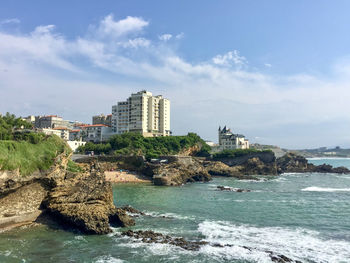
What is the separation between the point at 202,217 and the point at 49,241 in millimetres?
14959

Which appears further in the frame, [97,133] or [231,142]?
[231,142]

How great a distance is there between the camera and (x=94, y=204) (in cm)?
2606

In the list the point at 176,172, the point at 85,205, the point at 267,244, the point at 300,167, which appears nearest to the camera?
the point at 267,244

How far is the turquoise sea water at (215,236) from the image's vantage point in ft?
62.4

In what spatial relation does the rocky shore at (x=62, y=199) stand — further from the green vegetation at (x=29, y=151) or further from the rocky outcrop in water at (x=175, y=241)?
the rocky outcrop in water at (x=175, y=241)

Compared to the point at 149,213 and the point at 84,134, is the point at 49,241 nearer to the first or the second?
the point at 149,213

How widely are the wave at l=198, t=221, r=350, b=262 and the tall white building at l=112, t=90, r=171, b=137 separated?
277 feet

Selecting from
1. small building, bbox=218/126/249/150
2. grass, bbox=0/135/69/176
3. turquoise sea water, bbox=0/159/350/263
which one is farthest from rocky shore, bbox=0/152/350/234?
small building, bbox=218/126/249/150

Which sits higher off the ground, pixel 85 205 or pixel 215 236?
pixel 85 205

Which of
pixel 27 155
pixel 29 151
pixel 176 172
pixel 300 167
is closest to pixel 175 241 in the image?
pixel 27 155

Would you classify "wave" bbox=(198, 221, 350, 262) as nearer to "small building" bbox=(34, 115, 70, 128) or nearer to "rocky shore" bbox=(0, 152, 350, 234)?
"rocky shore" bbox=(0, 152, 350, 234)

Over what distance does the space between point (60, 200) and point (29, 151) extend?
509 centimetres

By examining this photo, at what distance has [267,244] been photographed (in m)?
21.5

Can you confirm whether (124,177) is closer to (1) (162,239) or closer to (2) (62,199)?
(2) (62,199)
